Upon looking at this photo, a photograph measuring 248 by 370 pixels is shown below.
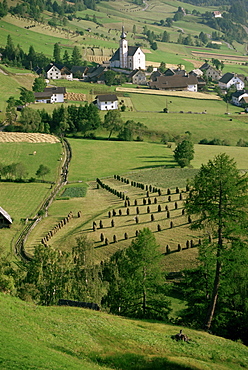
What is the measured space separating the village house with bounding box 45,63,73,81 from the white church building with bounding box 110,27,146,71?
79.3 feet

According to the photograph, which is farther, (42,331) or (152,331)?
(152,331)

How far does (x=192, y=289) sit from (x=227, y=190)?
6.87 m

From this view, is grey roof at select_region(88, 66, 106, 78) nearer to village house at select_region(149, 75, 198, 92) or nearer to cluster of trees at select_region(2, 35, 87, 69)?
cluster of trees at select_region(2, 35, 87, 69)

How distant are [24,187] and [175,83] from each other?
314 ft

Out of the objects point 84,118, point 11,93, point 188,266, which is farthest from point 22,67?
point 188,266

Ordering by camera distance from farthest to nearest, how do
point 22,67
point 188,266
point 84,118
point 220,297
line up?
point 22,67 → point 84,118 → point 188,266 → point 220,297

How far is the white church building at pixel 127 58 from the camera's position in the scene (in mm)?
177250

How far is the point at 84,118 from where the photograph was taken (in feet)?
346

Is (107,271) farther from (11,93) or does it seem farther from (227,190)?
(11,93)

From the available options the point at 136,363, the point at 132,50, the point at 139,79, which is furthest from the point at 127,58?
the point at 136,363

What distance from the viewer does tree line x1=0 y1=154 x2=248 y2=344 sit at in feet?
92.9

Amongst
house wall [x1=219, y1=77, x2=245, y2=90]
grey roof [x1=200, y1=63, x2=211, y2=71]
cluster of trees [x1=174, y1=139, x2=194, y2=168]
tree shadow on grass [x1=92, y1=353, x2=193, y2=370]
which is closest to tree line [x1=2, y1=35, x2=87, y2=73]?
house wall [x1=219, y1=77, x2=245, y2=90]

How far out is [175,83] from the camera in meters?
158

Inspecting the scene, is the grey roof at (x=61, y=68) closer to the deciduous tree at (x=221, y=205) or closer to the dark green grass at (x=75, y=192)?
the dark green grass at (x=75, y=192)
